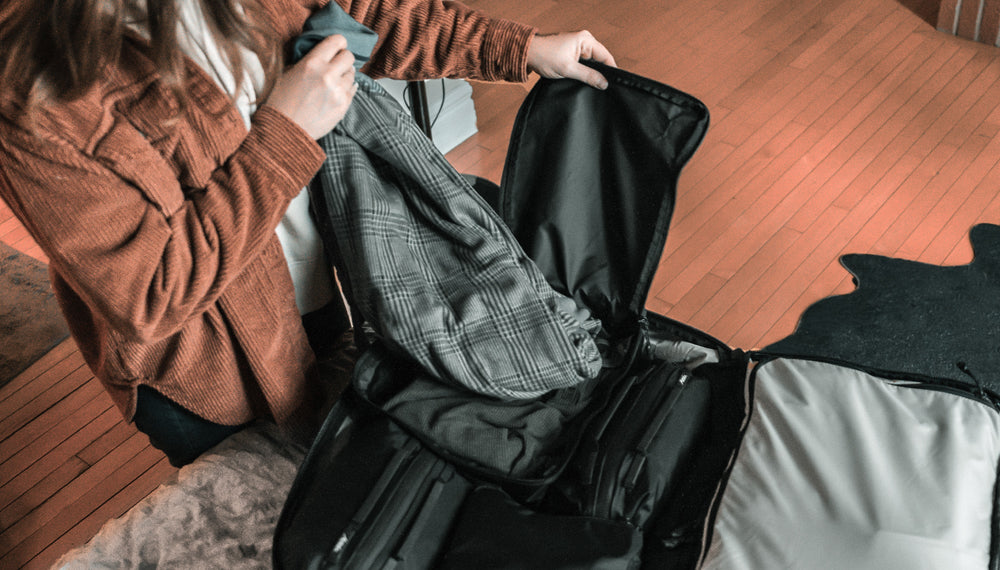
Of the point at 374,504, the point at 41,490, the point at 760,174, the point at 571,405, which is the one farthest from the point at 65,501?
the point at 760,174

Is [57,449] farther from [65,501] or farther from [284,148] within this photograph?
[284,148]

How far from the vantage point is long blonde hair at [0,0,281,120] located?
81cm

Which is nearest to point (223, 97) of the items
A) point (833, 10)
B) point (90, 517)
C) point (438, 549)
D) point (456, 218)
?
point (456, 218)

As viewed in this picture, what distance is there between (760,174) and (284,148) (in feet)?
6.66

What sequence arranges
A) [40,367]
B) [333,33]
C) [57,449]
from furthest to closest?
[40,367], [57,449], [333,33]

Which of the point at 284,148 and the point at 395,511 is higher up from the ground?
the point at 284,148

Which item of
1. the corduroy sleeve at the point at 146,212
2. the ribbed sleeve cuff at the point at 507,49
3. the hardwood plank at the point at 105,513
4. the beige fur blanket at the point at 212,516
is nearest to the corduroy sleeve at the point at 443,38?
the ribbed sleeve cuff at the point at 507,49

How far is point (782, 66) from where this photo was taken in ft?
10.1

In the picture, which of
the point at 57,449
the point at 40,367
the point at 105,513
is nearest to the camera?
the point at 105,513

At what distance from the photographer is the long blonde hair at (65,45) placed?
2.65 ft

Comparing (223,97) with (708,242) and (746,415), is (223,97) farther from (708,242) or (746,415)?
(708,242)

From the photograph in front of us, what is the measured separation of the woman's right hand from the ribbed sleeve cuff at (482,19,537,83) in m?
0.27

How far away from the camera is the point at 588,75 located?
114 centimetres

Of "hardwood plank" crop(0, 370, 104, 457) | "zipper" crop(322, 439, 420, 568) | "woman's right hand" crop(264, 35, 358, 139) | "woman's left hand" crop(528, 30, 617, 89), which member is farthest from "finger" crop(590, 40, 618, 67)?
"hardwood plank" crop(0, 370, 104, 457)
